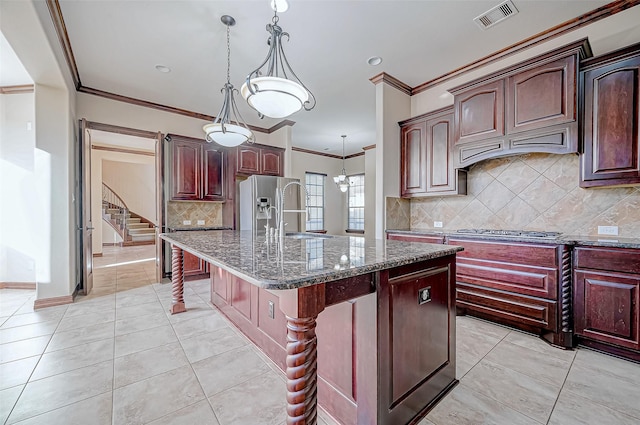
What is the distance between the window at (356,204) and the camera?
7805 mm

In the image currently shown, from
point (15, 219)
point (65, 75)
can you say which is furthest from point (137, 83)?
point (15, 219)

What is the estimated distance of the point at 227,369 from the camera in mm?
1901

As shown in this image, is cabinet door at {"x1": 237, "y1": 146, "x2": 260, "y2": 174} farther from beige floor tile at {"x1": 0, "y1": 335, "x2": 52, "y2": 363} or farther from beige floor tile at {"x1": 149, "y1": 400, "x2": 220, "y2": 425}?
beige floor tile at {"x1": 149, "y1": 400, "x2": 220, "y2": 425}

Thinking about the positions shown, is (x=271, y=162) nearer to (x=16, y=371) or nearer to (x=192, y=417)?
(x=16, y=371)

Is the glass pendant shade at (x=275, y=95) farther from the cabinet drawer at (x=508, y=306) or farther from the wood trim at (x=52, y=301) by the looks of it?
the wood trim at (x=52, y=301)

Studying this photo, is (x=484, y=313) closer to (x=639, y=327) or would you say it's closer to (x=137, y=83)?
(x=639, y=327)

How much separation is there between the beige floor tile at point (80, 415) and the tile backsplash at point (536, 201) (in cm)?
315

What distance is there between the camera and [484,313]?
266cm

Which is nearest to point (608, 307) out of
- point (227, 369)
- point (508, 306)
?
point (508, 306)

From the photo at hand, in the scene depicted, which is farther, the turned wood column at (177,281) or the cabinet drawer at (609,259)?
the turned wood column at (177,281)

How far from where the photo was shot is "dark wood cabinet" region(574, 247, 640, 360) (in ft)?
6.33

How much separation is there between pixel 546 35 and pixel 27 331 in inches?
227

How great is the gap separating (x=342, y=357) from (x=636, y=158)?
106 inches

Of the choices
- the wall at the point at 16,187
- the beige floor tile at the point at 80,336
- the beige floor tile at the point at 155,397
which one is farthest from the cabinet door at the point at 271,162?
the beige floor tile at the point at 155,397
